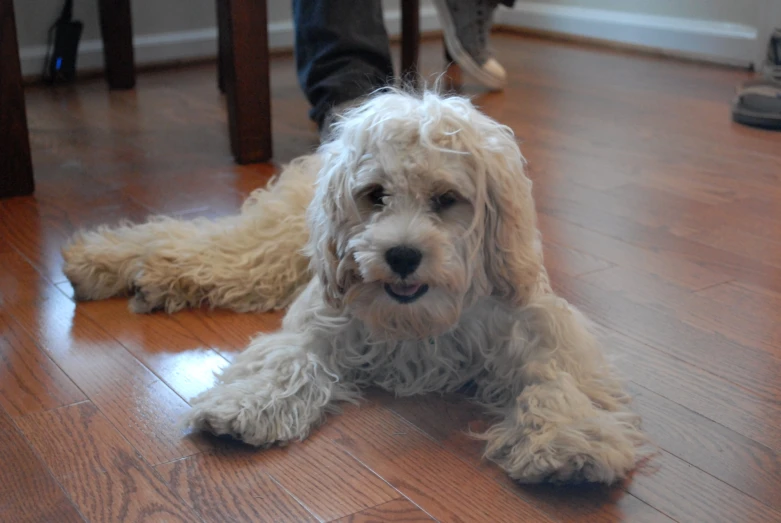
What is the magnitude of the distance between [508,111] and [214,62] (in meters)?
1.51

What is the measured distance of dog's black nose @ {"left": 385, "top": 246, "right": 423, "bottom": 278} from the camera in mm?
1048

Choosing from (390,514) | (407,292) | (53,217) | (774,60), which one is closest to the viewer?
(390,514)

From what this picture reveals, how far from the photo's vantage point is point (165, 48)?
12.5 feet

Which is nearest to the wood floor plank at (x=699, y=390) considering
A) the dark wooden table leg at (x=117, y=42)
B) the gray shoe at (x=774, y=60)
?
the gray shoe at (x=774, y=60)

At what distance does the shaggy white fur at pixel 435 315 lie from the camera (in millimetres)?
1061

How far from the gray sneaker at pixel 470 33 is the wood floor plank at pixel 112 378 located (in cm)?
192

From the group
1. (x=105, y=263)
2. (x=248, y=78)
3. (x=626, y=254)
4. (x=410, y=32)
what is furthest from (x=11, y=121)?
(x=410, y=32)

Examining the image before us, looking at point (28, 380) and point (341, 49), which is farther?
point (341, 49)

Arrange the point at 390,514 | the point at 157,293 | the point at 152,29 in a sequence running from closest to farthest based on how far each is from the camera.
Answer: the point at 390,514, the point at 157,293, the point at 152,29

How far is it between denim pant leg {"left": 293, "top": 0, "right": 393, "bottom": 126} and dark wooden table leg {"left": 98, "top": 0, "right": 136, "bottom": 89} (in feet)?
4.14

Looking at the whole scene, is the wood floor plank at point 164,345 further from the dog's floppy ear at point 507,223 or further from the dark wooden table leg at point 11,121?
the dark wooden table leg at point 11,121

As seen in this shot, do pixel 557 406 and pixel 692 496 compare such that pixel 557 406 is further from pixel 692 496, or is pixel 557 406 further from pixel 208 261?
pixel 208 261

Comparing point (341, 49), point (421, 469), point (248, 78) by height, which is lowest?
point (421, 469)

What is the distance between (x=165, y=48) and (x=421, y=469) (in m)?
3.09
